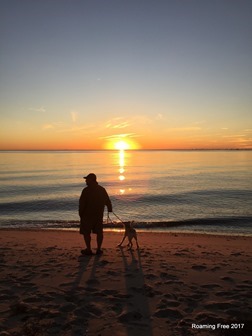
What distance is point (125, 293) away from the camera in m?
5.64

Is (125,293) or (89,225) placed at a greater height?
(89,225)

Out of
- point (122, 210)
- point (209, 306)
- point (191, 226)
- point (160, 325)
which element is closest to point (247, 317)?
point (209, 306)

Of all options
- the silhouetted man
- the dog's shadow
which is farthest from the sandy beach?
the silhouetted man

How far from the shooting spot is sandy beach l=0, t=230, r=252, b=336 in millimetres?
4402

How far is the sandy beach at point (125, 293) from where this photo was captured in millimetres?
4402

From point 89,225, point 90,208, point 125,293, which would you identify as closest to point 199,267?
point 125,293

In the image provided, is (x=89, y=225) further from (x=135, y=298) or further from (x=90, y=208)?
(x=135, y=298)

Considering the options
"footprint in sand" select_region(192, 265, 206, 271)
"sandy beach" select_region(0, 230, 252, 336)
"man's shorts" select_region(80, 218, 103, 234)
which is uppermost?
"man's shorts" select_region(80, 218, 103, 234)

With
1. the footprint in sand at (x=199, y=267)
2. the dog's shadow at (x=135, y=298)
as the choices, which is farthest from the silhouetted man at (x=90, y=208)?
the footprint in sand at (x=199, y=267)

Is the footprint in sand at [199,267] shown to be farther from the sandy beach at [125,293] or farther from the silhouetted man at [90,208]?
the silhouetted man at [90,208]

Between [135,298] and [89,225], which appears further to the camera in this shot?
[89,225]

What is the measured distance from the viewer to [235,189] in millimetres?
31344

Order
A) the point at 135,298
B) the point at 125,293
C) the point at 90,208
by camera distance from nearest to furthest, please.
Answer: the point at 135,298, the point at 125,293, the point at 90,208

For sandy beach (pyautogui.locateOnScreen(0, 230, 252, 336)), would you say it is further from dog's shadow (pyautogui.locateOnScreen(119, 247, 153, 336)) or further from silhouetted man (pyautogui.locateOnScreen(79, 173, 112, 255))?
silhouetted man (pyautogui.locateOnScreen(79, 173, 112, 255))
